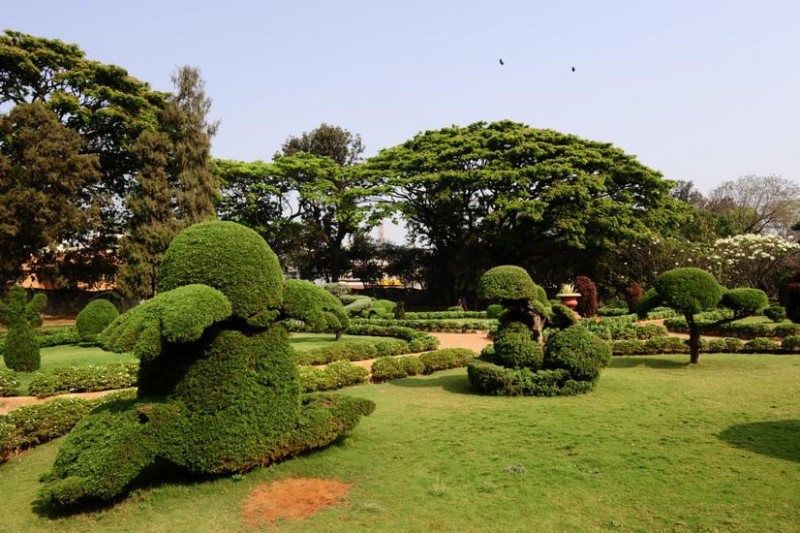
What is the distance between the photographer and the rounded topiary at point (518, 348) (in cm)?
1084

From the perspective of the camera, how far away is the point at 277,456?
21.8ft

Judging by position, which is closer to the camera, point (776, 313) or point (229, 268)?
point (229, 268)

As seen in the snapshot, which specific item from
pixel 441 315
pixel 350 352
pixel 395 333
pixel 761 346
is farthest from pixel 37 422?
pixel 441 315

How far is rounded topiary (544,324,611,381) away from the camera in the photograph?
10.5 m

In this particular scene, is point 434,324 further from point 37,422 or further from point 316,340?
point 37,422

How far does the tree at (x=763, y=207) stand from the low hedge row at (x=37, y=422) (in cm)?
4697

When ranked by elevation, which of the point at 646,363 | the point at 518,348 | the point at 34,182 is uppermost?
the point at 34,182

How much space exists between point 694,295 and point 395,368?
6924mm

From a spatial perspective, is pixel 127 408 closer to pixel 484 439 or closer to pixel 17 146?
pixel 484 439

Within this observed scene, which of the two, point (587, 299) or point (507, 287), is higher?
point (507, 287)

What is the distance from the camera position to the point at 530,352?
1082 centimetres

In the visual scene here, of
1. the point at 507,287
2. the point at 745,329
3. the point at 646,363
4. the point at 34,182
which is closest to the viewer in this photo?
the point at 507,287

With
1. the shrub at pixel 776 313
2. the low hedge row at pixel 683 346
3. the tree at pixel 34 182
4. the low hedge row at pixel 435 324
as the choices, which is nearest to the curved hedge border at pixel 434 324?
the low hedge row at pixel 435 324

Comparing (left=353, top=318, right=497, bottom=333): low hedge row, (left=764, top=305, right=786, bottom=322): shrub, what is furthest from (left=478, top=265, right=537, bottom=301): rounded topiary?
(left=764, top=305, right=786, bottom=322): shrub
